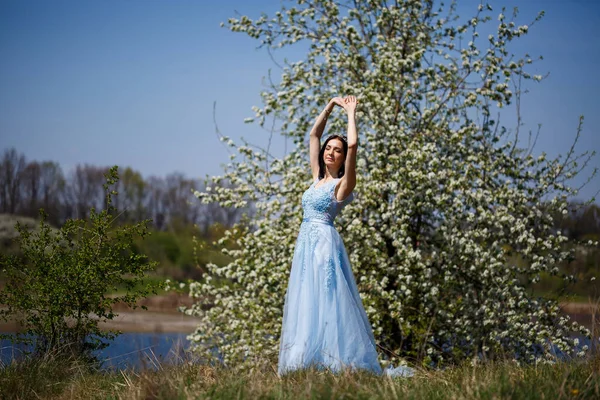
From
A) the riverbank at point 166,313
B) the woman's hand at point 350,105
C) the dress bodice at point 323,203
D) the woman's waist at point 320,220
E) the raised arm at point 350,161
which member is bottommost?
the riverbank at point 166,313

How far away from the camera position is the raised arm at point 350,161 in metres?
5.64

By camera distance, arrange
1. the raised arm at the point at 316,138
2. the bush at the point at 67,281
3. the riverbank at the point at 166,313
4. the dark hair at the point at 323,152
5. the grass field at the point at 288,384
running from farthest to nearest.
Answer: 1. the riverbank at the point at 166,313
2. the raised arm at the point at 316,138
3. the dark hair at the point at 323,152
4. the bush at the point at 67,281
5. the grass field at the point at 288,384

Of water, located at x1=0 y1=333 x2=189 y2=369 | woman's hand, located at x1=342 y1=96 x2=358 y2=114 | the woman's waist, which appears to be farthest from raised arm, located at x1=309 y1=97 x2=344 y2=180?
water, located at x1=0 y1=333 x2=189 y2=369

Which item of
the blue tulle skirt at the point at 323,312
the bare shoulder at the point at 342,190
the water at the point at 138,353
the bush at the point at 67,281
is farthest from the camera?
the bush at the point at 67,281

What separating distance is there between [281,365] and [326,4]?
638 cm

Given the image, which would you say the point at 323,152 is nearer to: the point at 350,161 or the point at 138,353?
the point at 350,161

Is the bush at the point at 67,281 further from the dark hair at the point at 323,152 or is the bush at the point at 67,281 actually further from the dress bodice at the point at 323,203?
the dark hair at the point at 323,152

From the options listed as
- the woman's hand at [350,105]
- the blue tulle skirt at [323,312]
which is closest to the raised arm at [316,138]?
the woman's hand at [350,105]

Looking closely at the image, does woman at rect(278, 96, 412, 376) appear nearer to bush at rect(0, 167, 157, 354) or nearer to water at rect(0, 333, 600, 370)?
water at rect(0, 333, 600, 370)

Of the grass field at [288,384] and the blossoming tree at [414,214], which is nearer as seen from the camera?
the grass field at [288,384]

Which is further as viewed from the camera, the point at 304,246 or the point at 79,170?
the point at 79,170

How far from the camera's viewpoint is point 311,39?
1024 cm

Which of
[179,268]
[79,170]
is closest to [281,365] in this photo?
[179,268]

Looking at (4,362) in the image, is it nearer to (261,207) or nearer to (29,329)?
(29,329)
